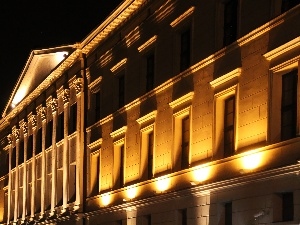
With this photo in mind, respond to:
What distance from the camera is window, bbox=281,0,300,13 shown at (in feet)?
70.7

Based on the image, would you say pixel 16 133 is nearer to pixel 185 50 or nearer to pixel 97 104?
pixel 97 104

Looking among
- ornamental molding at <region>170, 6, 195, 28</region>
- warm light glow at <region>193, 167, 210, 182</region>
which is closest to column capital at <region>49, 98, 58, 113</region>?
ornamental molding at <region>170, 6, 195, 28</region>

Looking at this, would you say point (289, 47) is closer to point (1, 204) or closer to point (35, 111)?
point (35, 111)

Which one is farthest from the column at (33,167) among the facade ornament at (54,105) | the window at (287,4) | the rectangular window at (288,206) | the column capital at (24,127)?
the window at (287,4)

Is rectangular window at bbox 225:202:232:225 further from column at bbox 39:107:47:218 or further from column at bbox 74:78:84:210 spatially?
column at bbox 39:107:47:218

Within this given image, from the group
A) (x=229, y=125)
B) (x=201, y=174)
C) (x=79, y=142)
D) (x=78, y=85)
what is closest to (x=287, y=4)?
(x=229, y=125)

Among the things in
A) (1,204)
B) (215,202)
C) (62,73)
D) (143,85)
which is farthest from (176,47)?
(1,204)

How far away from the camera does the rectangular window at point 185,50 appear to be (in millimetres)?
28938

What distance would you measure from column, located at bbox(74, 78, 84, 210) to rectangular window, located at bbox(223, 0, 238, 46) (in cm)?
1668

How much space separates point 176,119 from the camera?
2912 cm

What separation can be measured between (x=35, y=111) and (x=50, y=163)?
661cm

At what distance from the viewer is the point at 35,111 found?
53031 millimetres

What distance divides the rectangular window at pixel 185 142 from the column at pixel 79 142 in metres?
12.8

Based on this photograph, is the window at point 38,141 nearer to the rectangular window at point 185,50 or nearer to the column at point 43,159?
the column at point 43,159
